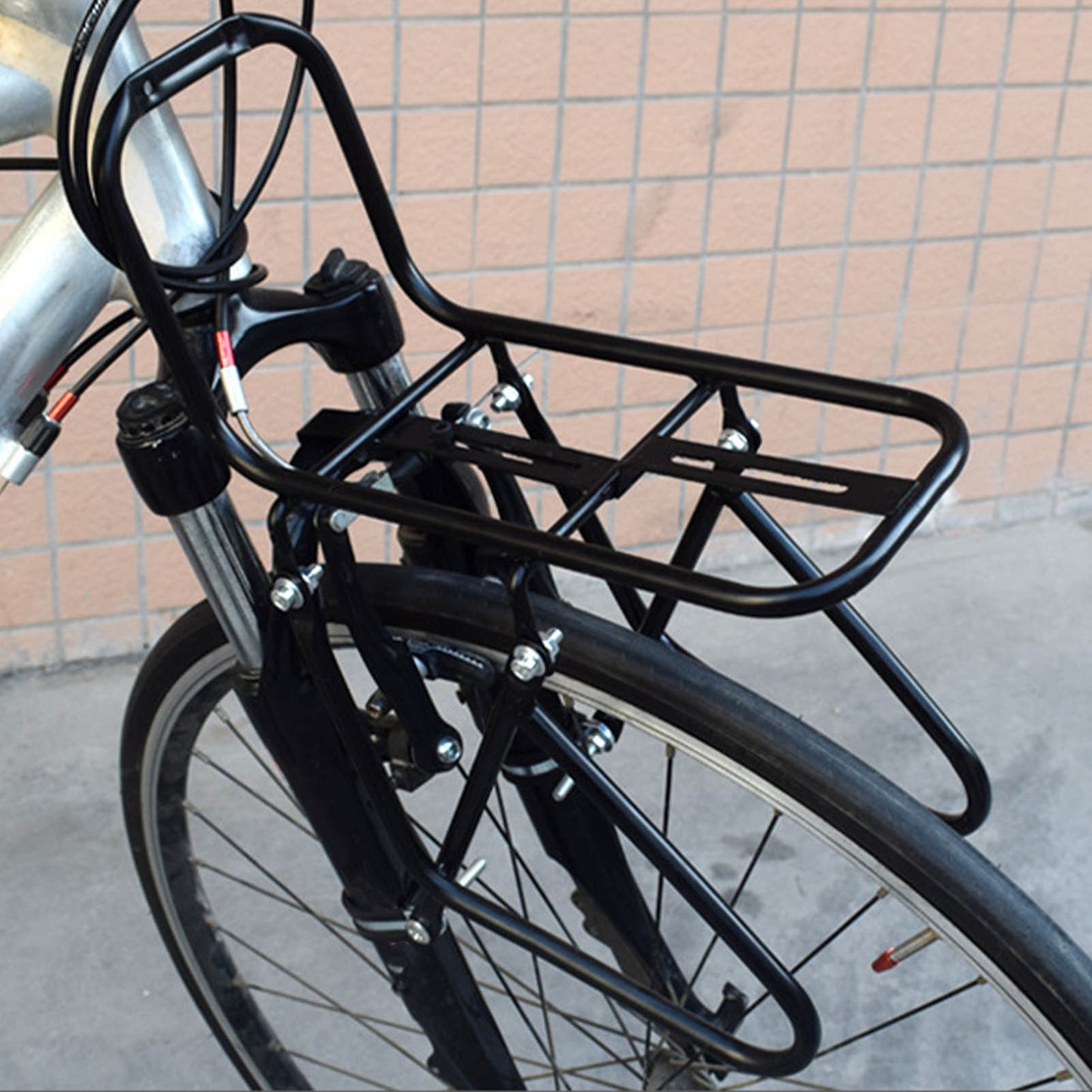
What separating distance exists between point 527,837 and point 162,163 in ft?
4.07

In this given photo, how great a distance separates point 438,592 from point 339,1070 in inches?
27.4

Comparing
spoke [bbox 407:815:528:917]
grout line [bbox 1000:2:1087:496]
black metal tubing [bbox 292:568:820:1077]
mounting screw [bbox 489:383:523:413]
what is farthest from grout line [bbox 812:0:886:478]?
black metal tubing [bbox 292:568:820:1077]

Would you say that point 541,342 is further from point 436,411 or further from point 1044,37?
point 1044,37

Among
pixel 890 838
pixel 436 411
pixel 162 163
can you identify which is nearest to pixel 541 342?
pixel 162 163

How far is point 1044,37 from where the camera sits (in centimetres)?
257

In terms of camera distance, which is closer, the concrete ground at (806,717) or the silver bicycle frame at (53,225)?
the silver bicycle frame at (53,225)

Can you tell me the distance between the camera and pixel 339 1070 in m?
1.56

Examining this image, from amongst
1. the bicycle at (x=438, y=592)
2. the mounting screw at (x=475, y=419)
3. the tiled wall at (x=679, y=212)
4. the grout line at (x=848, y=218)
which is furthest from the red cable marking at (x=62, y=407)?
the grout line at (x=848, y=218)

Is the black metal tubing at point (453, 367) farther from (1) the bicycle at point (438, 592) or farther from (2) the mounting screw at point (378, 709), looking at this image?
(2) the mounting screw at point (378, 709)

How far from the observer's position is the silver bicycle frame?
99 centimetres

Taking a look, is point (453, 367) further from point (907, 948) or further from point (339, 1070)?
point (339, 1070)

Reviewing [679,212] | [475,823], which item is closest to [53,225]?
[475,823]

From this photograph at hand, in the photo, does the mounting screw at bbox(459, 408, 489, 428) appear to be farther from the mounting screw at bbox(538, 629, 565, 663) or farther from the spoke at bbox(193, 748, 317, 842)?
the spoke at bbox(193, 748, 317, 842)

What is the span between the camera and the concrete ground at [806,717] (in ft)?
5.83
